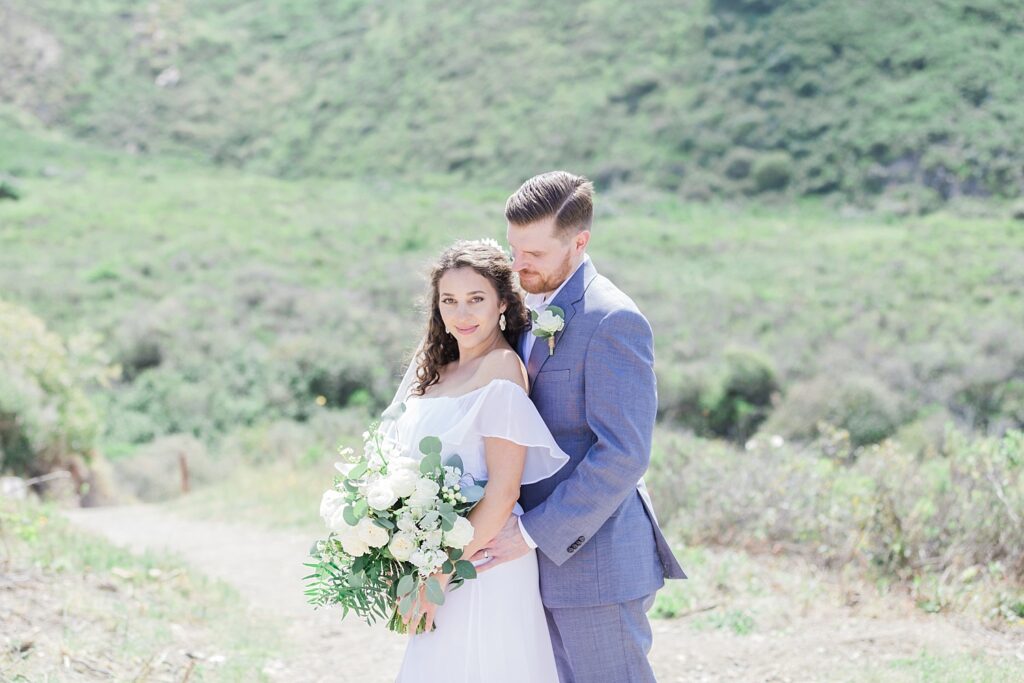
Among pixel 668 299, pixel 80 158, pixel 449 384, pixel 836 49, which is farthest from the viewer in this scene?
pixel 80 158

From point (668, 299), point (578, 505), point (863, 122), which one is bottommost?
point (668, 299)

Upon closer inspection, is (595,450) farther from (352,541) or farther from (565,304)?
(352,541)

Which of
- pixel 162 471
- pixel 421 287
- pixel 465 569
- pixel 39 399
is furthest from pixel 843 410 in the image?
pixel 465 569

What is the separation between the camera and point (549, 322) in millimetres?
2846

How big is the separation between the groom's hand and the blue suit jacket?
52 millimetres

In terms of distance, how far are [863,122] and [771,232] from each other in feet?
24.1

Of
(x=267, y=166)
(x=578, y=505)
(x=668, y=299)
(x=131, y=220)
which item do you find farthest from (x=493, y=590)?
(x=267, y=166)

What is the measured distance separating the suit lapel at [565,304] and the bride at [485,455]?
0.07 m

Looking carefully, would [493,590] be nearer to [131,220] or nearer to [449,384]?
[449,384]

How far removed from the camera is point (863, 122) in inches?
1302

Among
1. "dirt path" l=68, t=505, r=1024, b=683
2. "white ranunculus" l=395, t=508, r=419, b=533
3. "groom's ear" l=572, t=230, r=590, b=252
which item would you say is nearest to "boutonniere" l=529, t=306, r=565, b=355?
"groom's ear" l=572, t=230, r=590, b=252

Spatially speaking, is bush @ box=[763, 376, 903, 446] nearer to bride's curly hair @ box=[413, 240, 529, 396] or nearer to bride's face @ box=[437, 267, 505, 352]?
bride's curly hair @ box=[413, 240, 529, 396]

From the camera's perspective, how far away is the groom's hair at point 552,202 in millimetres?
2883

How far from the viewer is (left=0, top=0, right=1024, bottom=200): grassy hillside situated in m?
32.0
